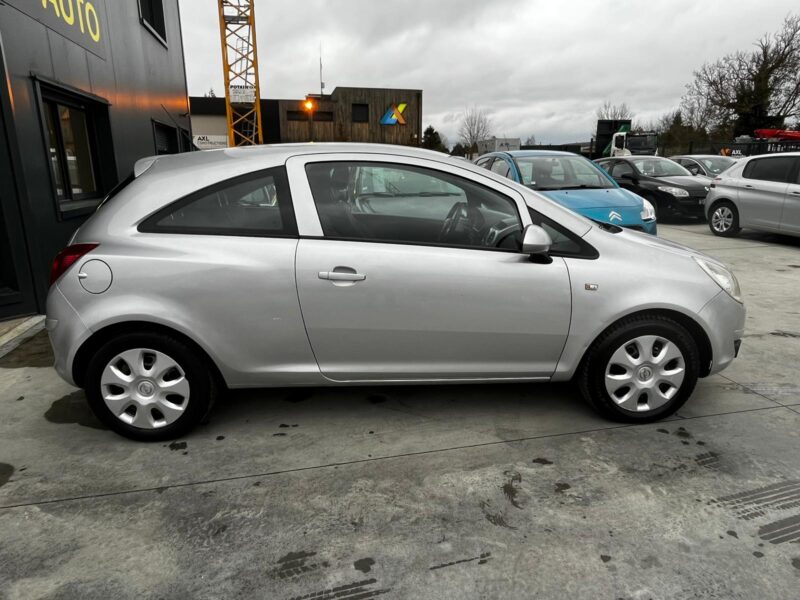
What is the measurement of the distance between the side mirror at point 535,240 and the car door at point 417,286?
0.45ft

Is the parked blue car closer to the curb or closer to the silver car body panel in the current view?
the silver car body panel

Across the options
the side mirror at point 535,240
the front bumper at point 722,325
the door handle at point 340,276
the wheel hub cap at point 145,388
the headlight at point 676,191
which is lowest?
the wheel hub cap at point 145,388

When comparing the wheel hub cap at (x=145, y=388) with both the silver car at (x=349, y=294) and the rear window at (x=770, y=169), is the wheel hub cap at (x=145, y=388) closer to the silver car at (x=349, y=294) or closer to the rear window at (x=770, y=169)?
the silver car at (x=349, y=294)

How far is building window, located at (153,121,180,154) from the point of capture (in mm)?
10683

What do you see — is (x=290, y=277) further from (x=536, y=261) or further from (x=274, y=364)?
(x=536, y=261)

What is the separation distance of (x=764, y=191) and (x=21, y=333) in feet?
36.2

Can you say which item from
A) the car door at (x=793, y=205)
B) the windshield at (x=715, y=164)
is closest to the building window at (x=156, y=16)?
the car door at (x=793, y=205)

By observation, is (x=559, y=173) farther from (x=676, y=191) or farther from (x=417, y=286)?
(x=676, y=191)

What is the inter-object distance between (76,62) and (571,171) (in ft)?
21.7

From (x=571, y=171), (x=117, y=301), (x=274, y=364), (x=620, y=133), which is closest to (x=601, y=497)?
(x=274, y=364)

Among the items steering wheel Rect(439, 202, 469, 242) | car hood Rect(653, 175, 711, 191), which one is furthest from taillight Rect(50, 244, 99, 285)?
car hood Rect(653, 175, 711, 191)

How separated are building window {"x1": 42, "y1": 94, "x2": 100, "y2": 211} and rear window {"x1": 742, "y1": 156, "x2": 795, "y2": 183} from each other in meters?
10.8

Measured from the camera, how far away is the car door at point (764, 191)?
30.5 ft

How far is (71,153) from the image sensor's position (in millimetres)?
7070
